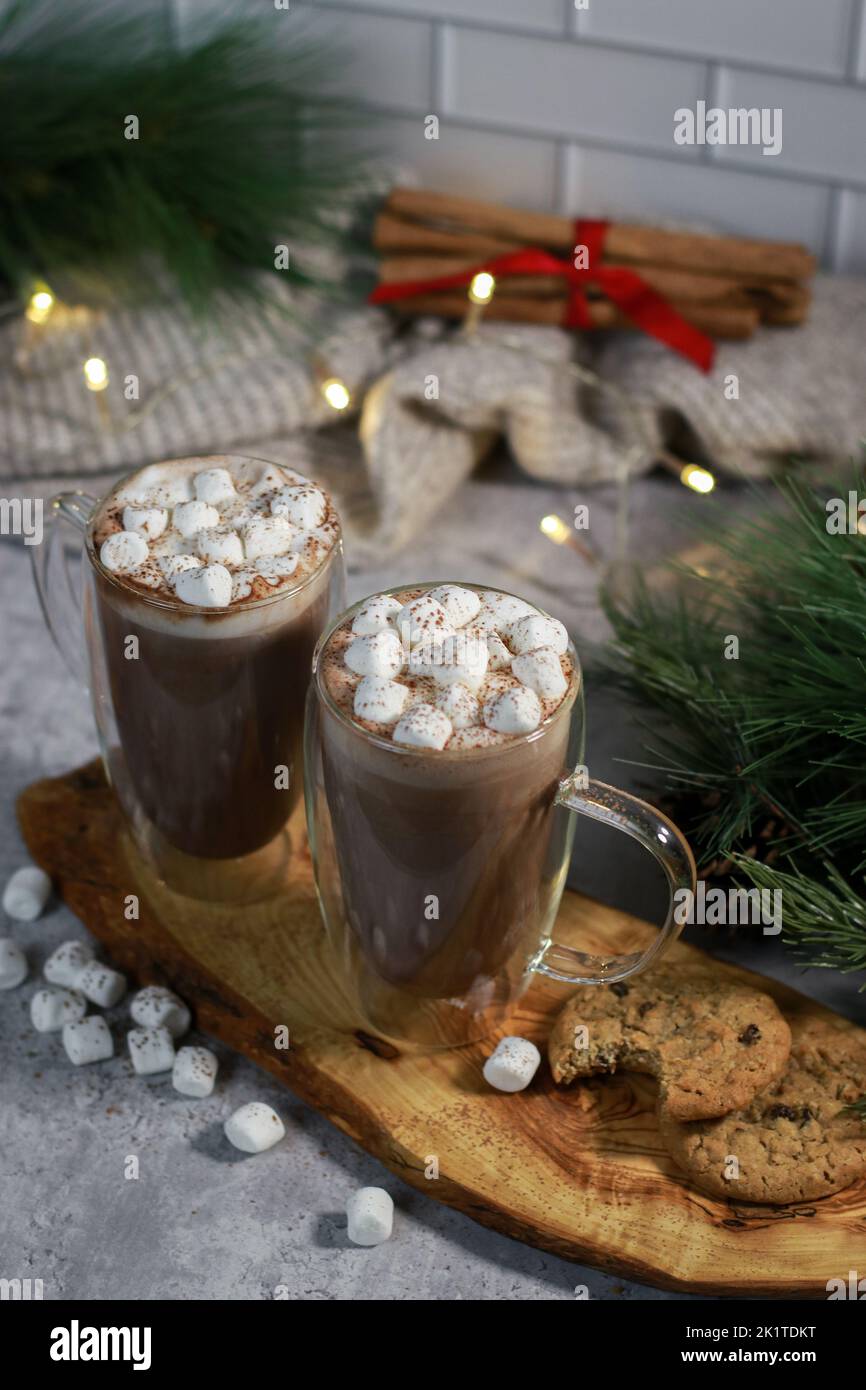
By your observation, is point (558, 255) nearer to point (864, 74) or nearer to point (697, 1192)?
point (864, 74)

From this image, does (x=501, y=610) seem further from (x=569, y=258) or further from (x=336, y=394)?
(x=569, y=258)

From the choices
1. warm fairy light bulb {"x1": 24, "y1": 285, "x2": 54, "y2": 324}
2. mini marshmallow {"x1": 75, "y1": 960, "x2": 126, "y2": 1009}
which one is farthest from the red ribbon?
mini marshmallow {"x1": 75, "y1": 960, "x2": 126, "y2": 1009}

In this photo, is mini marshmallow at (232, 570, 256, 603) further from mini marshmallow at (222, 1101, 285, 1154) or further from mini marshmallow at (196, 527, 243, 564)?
mini marshmallow at (222, 1101, 285, 1154)

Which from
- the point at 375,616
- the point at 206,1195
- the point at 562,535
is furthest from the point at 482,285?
the point at 206,1195

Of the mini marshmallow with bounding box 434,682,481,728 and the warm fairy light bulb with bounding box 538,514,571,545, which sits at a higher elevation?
the mini marshmallow with bounding box 434,682,481,728

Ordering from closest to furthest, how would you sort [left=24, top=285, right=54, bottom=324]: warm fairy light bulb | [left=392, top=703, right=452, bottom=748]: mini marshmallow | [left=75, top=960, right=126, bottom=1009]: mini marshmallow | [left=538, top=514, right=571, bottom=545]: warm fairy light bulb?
[left=392, top=703, right=452, bottom=748]: mini marshmallow → [left=75, top=960, right=126, bottom=1009]: mini marshmallow → [left=538, top=514, right=571, bottom=545]: warm fairy light bulb → [left=24, top=285, right=54, bottom=324]: warm fairy light bulb

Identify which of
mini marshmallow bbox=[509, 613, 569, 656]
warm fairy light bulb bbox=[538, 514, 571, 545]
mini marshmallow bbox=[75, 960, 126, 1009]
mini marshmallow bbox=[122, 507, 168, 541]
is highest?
mini marshmallow bbox=[122, 507, 168, 541]
